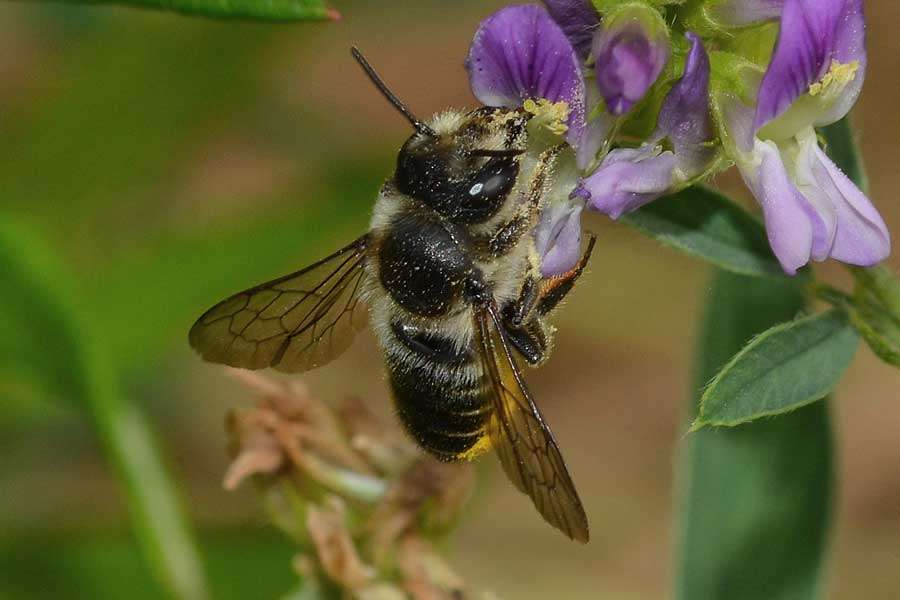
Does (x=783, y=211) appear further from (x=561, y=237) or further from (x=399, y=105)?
(x=399, y=105)

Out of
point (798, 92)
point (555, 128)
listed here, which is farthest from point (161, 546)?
point (798, 92)

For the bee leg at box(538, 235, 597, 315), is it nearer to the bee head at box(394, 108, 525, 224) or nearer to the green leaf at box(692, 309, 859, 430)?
the bee head at box(394, 108, 525, 224)

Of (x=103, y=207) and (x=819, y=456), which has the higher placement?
(x=103, y=207)

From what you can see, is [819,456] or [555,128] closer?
[555,128]

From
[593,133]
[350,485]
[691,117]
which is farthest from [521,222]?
[350,485]

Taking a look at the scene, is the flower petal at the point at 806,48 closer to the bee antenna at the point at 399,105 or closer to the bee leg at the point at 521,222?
the bee leg at the point at 521,222

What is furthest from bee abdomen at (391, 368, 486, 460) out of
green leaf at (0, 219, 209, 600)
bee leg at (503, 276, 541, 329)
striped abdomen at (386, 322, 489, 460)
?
green leaf at (0, 219, 209, 600)

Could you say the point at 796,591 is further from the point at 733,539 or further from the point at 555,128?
the point at 555,128
